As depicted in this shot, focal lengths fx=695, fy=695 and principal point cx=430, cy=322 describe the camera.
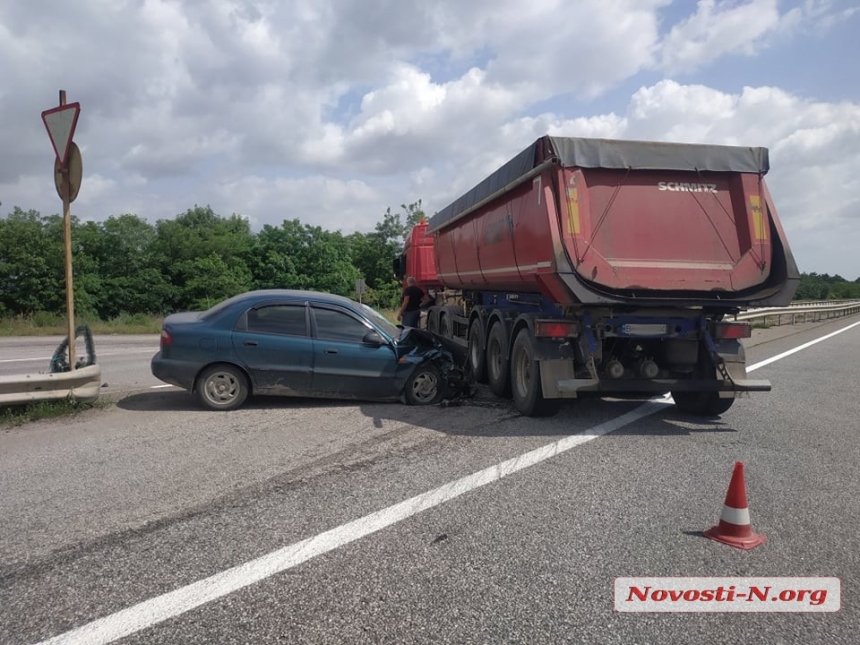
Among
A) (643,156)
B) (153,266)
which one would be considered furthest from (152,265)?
(643,156)

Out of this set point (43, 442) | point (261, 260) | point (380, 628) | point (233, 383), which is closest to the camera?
point (380, 628)

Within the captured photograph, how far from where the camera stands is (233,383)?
8102 mm

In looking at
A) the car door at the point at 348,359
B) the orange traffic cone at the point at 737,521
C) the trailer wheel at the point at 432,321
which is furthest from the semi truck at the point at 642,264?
the trailer wheel at the point at 432,321

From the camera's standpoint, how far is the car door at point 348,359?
27.2ft

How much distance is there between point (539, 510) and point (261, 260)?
45.5m

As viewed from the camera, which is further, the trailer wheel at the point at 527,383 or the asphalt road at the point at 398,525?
the trailer wheel at the point at 527,383

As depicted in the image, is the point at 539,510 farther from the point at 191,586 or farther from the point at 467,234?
the point at 467,234

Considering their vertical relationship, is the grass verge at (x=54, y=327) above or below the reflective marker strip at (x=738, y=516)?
above

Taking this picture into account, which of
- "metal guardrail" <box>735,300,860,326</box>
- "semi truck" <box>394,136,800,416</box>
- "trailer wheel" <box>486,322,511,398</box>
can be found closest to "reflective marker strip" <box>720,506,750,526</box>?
"semi truck" <box>394,136,800,416</box>

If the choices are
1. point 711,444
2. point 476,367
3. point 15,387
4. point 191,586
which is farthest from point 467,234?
point 191,586

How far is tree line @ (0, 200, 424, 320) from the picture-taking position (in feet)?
131
